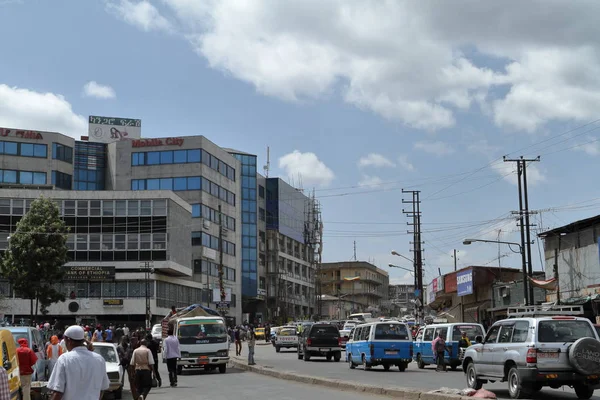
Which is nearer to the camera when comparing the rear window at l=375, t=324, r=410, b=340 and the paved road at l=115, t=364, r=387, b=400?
the paved road at l=115, t=364, r=387, b=400

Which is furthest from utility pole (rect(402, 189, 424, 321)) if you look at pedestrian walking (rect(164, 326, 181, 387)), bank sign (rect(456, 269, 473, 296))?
pedestrian walking (rect(164, 326, 181, 387))

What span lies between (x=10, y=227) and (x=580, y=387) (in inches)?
2516

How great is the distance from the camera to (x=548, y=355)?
16625 millimetres

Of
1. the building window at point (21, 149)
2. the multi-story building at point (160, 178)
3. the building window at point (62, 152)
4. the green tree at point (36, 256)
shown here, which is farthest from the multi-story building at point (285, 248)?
the green tree at point (36, 256)

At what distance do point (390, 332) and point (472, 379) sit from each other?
10.9 meters

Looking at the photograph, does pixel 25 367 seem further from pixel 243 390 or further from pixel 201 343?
pixel 201 343

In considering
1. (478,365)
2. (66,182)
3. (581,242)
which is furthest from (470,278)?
(66,182)

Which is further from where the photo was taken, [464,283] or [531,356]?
[464,283]

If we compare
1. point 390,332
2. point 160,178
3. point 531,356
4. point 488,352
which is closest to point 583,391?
point 531,356

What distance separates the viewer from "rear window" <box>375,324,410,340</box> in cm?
3024

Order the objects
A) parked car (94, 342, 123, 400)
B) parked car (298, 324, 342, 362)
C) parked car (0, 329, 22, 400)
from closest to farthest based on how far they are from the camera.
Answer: parked car (0, 329, 22, 400), parked car (94, 342, 123, 400), parked car (298, 324, 342, 362)

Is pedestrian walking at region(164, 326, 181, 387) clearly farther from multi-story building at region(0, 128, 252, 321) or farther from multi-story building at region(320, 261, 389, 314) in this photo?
multi-story building at region(320, 261, 389, 314)

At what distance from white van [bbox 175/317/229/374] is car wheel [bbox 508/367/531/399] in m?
15.9

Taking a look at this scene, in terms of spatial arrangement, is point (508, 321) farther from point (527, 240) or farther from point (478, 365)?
point (527, 240)
